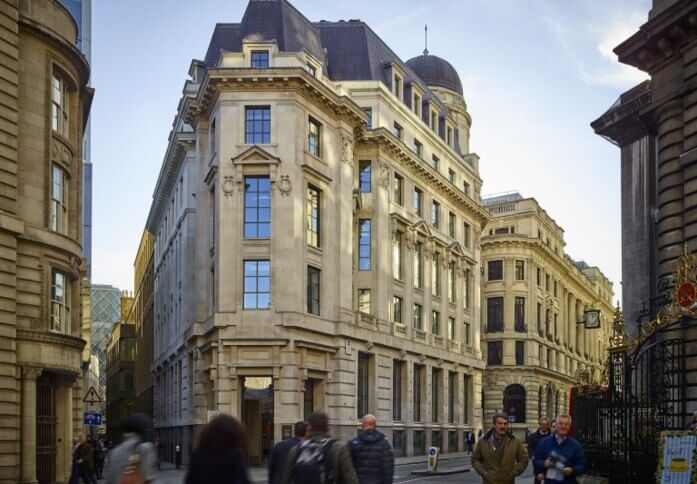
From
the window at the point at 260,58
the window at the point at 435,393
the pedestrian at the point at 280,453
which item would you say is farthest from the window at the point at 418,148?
the pedestrian at the point at 280,453

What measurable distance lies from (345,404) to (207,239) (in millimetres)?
10358

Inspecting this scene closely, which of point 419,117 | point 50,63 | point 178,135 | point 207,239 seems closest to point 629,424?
point 50,63

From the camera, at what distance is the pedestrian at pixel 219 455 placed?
27.0 ft

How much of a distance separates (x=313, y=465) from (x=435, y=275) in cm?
5254

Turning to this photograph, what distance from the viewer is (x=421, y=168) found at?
5844 cm

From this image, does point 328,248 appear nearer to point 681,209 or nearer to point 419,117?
point 419,117

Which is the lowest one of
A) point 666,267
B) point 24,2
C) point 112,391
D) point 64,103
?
point 112,391

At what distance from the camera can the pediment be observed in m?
44.5

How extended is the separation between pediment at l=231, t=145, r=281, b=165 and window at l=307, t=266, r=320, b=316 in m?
5.29

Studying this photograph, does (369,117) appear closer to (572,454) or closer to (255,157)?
(255,157)

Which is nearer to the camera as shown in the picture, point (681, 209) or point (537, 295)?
point (681, 209)

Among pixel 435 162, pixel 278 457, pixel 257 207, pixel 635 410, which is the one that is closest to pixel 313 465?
pixel 278 457

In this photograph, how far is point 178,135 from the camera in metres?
53.1

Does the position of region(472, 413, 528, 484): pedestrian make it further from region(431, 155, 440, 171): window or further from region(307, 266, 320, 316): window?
region(431, 155, 440, 171): window
